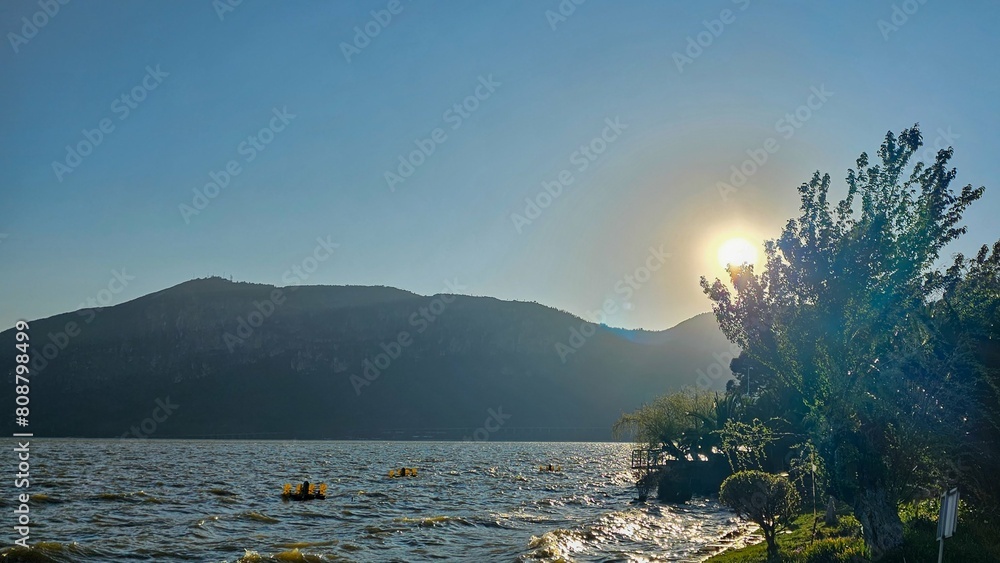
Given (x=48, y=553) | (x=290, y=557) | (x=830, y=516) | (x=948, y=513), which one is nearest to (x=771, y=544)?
(x=830, y=516)

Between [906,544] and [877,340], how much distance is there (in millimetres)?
6157

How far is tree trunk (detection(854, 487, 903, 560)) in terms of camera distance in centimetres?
2075

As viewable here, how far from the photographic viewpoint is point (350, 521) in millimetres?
42031

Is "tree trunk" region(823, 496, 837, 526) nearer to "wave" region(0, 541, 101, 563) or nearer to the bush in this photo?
the bush

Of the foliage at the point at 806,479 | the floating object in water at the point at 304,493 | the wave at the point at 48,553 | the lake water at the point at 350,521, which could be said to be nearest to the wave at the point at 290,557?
the lake water at the point at 350,521

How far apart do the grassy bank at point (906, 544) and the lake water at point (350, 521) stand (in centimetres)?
458

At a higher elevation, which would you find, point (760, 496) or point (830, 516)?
point (760, 496)

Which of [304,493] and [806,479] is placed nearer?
[806,479]

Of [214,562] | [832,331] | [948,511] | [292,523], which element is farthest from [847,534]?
[292,523]

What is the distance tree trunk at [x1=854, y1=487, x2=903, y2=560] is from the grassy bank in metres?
0.37

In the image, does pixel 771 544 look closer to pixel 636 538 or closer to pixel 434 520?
pixel 636 538

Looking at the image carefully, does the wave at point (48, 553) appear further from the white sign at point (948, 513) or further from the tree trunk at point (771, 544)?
the white sign at point (948, 513)

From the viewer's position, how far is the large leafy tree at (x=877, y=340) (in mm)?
21578

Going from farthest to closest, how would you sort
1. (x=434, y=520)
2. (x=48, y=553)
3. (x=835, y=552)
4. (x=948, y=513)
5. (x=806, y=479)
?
(x=434, y=520), (x=806, y=479), (x=48, y=553), (x=835, y=552), (x=948, y=513)
